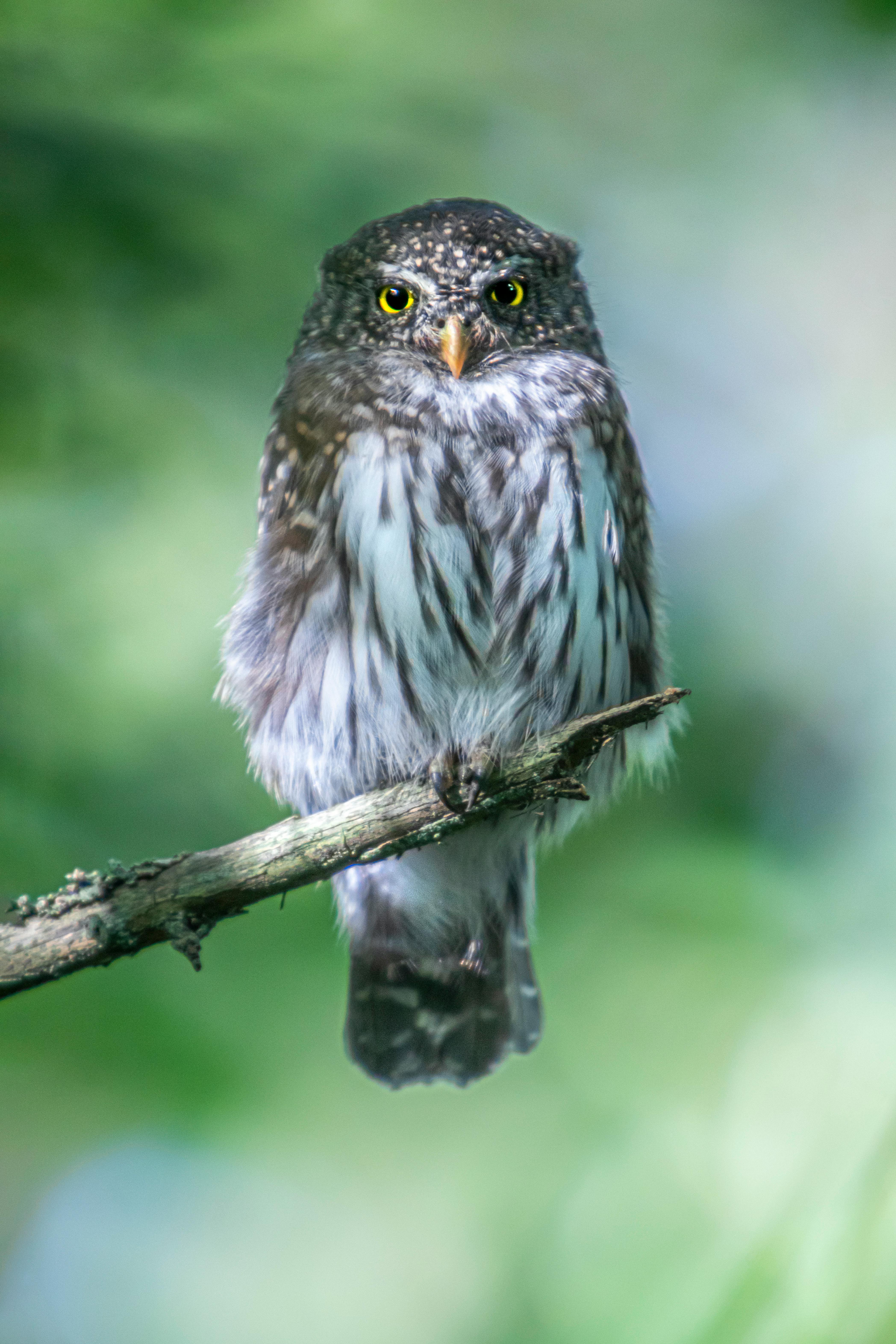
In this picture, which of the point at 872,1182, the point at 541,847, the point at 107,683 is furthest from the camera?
the point at 107,683

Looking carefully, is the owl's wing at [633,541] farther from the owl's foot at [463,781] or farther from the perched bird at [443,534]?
the owl's foot at [463,781]

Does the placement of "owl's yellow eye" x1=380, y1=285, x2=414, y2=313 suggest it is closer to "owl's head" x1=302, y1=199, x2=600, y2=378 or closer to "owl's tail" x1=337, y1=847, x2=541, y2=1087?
"owl's head" x1=302, y1=199, x2=600, y2=378

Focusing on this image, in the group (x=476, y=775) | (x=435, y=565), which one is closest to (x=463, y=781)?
(x=476, y=775)

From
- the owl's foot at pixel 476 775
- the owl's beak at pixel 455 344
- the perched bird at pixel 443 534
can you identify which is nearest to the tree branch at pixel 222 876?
the owl's foot at pixel 476 775

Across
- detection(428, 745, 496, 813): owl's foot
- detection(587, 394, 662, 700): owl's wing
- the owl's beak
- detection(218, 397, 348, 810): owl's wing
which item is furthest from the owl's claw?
the owl's beak

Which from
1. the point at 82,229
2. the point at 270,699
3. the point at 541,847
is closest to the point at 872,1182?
the point at 541,847

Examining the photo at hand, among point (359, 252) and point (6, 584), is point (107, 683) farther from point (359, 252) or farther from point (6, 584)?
point (359, 252)
